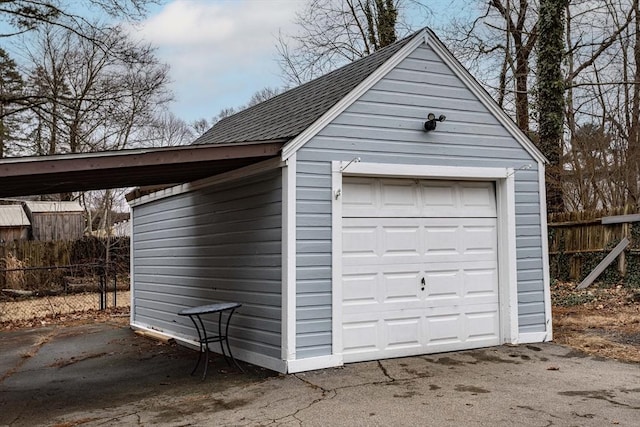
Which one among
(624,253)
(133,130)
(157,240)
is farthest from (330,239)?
(133,130)

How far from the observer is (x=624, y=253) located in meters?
11.0

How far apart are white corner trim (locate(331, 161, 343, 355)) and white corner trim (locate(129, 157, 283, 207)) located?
67 cm

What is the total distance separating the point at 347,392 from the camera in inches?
211

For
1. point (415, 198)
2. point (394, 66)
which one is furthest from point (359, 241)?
point (394, 66)

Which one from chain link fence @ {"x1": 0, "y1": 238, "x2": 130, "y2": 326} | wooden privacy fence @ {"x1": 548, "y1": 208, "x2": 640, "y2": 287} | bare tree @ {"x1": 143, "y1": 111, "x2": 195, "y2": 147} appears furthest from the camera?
bare tree @ {"x1": 143, "y1": 111, "x2": 195, "y2": 147}

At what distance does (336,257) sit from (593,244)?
7553 mm

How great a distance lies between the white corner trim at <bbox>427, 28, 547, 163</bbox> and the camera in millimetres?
7125

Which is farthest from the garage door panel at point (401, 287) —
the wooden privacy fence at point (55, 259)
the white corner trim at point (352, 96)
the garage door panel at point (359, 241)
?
the wooden privacy fence at point (55, 259)

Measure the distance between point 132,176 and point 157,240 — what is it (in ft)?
10.8

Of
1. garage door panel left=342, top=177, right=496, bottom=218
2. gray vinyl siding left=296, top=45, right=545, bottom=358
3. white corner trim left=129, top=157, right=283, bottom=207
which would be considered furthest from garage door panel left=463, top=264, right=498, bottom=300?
white corner trim left=129, top=157, right=283, bottom=207

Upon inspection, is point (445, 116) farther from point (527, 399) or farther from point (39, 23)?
point (39, 23)

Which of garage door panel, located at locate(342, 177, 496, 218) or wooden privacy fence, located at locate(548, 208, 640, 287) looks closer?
garage door panel, located at locate(342, 177, 496, 218)

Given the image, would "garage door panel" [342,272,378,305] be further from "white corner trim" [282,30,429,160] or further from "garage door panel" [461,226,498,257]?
"white corner trim" [282,30,429,160]

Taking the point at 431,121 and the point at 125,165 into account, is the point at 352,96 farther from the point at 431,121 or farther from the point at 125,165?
the point at 125,165
